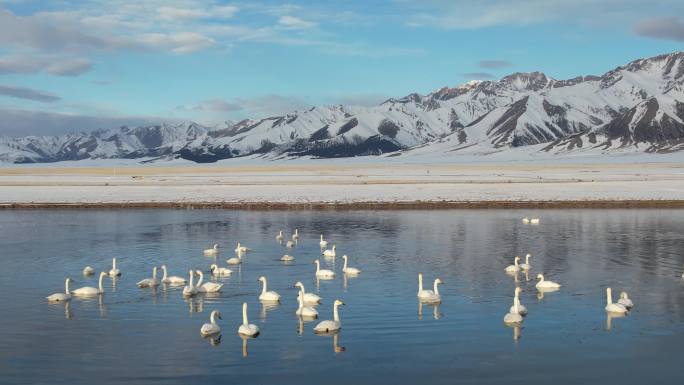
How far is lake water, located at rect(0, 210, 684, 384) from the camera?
67.9 ft

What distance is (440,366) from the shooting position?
68.6 feet

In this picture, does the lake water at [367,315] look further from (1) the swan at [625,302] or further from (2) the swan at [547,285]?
(1) the swan at [625,302]

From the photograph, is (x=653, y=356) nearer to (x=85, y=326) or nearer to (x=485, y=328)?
Answer: (x=485, y=328)

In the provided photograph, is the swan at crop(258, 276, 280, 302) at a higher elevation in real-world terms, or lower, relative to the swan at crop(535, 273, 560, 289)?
higher

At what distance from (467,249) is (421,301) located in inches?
617

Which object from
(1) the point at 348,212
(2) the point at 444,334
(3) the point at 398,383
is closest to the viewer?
(3) the point at 398,383

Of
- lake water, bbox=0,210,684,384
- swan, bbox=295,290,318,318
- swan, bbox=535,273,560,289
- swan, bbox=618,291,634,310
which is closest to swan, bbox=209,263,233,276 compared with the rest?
lake water, bbox=0,210,684,384

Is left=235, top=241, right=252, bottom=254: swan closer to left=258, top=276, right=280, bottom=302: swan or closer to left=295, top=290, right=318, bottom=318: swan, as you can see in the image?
left=258, top=276, right=280, bottom=302: swan

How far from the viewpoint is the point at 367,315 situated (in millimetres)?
26922

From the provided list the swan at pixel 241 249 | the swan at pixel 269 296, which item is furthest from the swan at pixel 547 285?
the swan at pixel 241 249

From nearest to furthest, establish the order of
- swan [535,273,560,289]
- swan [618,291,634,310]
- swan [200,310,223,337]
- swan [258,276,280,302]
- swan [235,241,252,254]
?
1. swan [200,310,223,337]
2. swan [618,291,634,310]
3. swan [258,276,280,302]
4. swan [535,273,560,289]
5. swan [235,241,252,254]

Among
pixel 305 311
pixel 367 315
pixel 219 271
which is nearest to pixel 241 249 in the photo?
pixel 219 271

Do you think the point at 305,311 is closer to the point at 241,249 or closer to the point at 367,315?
the point at 367,315

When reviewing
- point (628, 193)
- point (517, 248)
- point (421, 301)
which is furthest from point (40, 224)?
point (628, 193)
